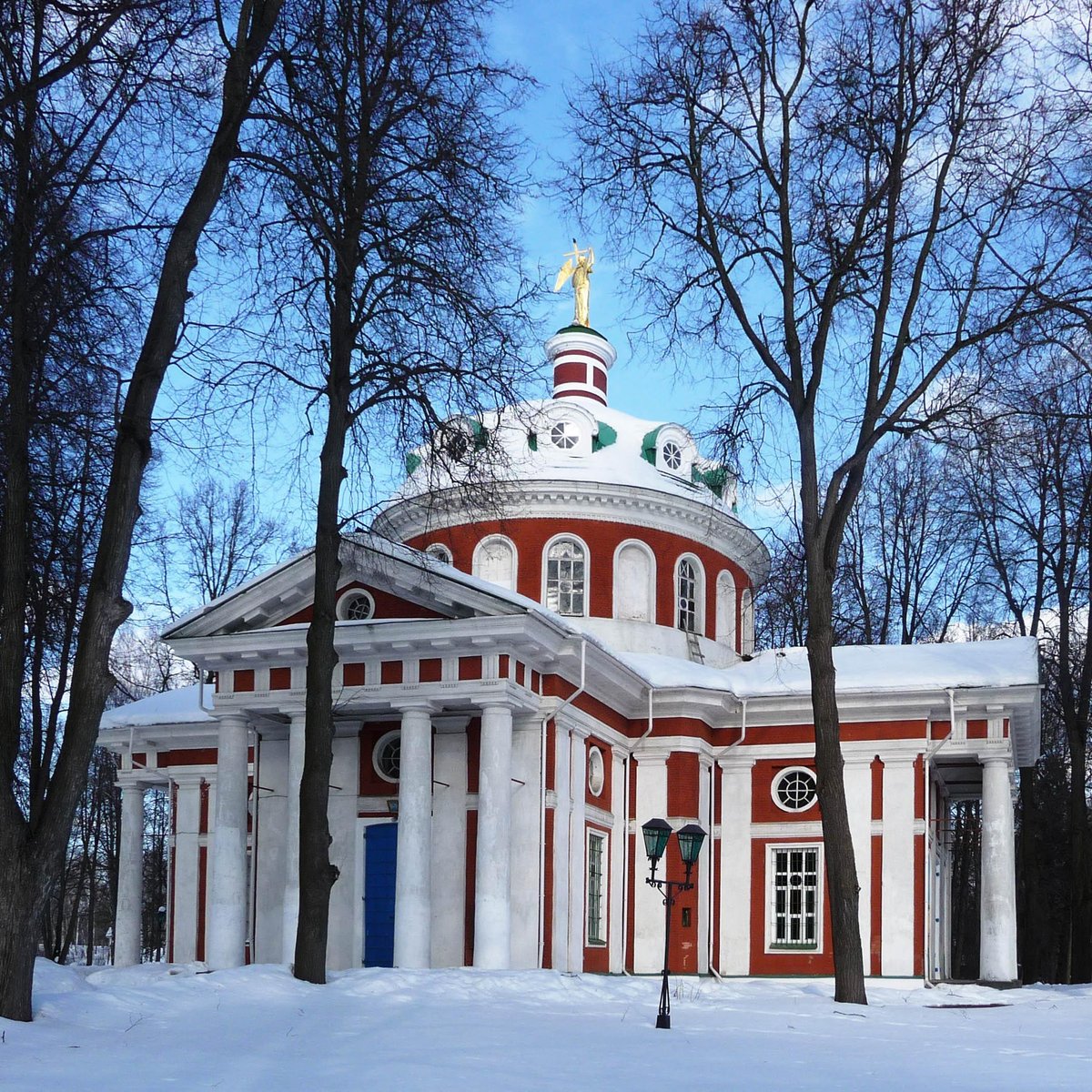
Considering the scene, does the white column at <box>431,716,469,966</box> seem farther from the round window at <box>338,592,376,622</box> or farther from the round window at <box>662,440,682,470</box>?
the round window at <box>662,440,682,470</box>

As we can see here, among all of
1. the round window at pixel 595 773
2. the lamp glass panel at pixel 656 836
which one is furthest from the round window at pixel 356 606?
the lamp glass panel at pixel 656 836

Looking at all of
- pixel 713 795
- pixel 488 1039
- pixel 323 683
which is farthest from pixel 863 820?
pixel 488 1039

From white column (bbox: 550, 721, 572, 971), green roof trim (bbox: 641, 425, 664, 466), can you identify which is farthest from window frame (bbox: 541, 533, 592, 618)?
white column (bbox: 550, 721, 572, 971)

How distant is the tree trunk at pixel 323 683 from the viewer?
15688mm

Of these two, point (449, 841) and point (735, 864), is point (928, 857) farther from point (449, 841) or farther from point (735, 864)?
point (449, 841)

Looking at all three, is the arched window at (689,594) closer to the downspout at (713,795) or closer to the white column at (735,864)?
the downspout at (713,795)

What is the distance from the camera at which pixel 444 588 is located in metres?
20.4

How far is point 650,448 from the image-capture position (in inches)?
1125

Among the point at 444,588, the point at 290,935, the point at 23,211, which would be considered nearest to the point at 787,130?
the point at 444,588

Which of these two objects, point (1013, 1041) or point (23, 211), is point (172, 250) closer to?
point (23, 211)

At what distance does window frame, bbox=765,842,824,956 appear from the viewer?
987 inches

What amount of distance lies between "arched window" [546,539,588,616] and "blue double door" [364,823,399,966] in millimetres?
6189

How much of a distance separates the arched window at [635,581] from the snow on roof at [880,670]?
96 centimetres

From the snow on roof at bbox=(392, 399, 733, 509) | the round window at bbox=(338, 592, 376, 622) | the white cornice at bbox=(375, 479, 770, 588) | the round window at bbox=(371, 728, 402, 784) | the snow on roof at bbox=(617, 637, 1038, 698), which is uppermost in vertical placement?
the snow on roof at bbox=(392, 399, 733, 509)
